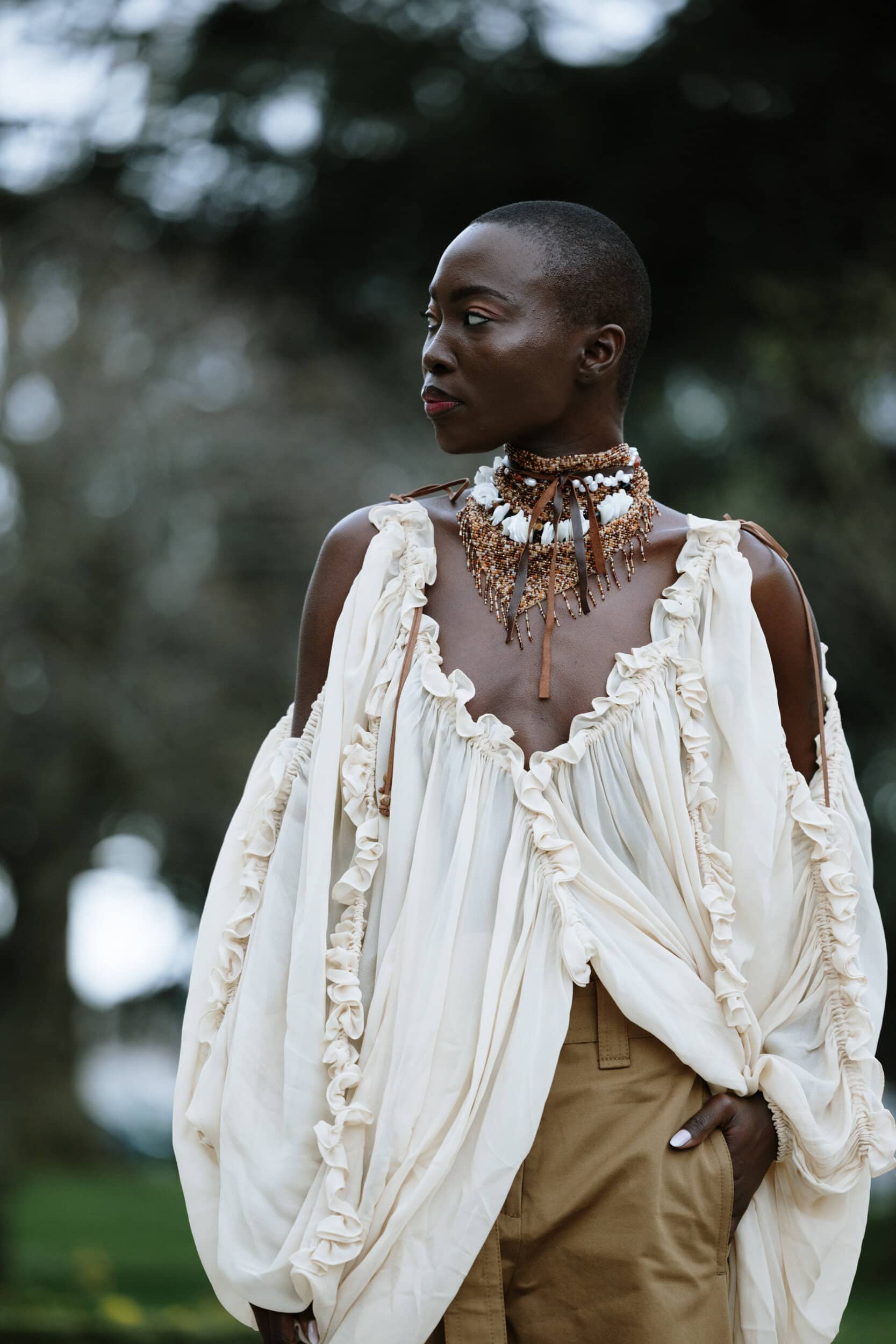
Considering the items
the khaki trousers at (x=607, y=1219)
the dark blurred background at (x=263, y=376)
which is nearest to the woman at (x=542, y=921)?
the khaki trousers at (x=607, y=1219)

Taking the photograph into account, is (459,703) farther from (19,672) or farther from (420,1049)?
(19,672)

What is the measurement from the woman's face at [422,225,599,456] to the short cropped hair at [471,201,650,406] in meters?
0.02

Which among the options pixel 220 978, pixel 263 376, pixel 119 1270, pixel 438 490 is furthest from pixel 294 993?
pixel 263 376

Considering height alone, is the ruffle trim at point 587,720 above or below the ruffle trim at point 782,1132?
above

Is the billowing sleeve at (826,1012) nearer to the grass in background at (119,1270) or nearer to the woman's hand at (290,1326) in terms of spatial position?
the woman's hand at (290,1326)

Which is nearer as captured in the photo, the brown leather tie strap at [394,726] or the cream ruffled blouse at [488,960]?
the cream ruffled blouse at [488,960]

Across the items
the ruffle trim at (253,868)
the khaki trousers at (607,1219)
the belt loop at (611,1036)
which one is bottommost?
the khaki trousers at (607,1219)

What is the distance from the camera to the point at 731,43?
16.6 feet

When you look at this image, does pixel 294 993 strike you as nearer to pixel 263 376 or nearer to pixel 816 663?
pixel 816 663

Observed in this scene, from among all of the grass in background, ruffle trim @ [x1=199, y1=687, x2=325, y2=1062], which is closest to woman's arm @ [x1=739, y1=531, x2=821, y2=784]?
ruffle trim @ [x1=199, y1=687, x2=325, y2=1062]

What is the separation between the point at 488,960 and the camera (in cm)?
247

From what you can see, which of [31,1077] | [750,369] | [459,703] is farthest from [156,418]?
[459,703]

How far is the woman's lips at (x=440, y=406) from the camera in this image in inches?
103

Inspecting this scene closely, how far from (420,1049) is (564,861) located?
368mm
